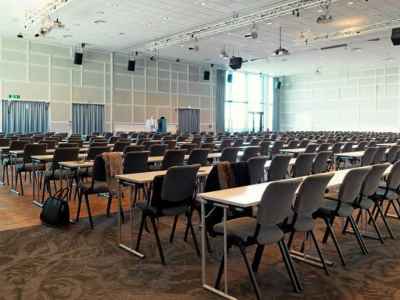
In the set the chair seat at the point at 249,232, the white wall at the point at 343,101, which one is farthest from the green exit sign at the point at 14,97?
the white wall at the point at 343,101

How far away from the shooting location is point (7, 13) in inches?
487

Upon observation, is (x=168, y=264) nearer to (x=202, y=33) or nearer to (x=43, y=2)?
(x=43, y=2)

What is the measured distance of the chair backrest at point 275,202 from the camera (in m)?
2.73

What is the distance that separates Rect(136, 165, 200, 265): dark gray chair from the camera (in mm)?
3596

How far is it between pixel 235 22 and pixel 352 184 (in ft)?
34.8

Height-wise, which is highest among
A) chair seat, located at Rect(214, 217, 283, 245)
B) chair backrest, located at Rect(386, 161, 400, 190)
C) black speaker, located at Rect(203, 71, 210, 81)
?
black speaker, located at Rect(203, 71, 210, 81)

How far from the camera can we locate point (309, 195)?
123 inches

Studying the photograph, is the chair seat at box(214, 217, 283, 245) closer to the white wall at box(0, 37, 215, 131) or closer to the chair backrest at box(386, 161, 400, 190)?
the chair backrest at box(386, 161, 400, 190)

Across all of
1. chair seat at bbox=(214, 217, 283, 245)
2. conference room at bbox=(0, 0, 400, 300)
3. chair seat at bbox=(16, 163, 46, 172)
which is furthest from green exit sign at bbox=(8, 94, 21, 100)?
chair seat at bbox=(214, 217, 283, 245)

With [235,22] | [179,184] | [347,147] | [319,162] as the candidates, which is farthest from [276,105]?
[179,184]

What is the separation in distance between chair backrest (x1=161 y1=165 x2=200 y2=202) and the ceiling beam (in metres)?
8.76

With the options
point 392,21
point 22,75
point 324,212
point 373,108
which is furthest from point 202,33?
point 373,108

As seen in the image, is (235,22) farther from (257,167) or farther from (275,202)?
(275,202)

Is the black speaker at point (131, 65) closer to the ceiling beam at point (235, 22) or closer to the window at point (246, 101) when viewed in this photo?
the ceiling beam at point (235, 22)
